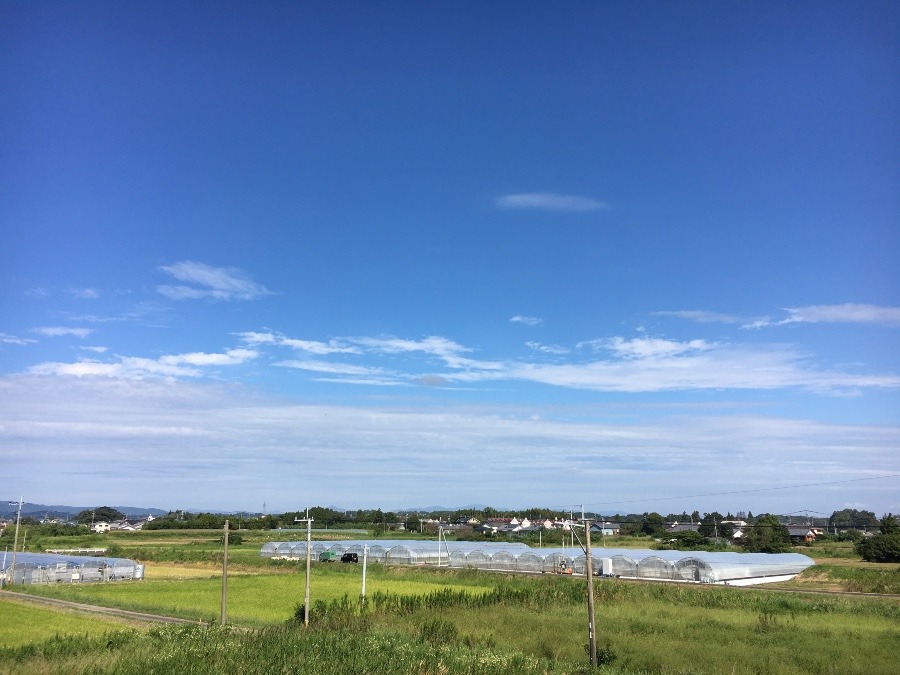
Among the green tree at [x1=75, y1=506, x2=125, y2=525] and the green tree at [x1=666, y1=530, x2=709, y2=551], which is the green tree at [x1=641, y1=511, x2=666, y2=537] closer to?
the green tree at [x1=666, y1=530, x2=709, y2=551]

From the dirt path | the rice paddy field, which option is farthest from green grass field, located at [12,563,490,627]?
the dirt path

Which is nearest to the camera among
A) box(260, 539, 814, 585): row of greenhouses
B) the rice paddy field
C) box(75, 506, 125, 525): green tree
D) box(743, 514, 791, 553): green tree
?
the rice paddy field

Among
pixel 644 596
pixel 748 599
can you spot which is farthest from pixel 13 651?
pixel 748 599

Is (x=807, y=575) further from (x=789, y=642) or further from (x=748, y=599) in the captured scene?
(x=789, y=642)

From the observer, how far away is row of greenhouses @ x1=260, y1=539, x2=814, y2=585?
45.6m

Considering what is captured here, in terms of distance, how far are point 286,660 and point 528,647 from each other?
904 centimetres

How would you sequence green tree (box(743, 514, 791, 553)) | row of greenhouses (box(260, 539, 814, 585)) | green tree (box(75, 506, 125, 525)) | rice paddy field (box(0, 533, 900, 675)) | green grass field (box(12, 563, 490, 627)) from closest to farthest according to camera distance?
rice paddy field (box(0, 533, 900, 675))
green grass field (box(12, 563, 490, 627))
row of greenhouses (box(260, 539, 814, 585))
green tree (box(743, 514, 791, 553))
green tree (box(75, 506, 125, 525))

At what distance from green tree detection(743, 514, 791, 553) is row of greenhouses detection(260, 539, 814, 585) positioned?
50.9 ft

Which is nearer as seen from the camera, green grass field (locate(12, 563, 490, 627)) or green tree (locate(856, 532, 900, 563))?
green grass field (locate(12, 563, 490, 627))

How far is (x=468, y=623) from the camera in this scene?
26.2 metres

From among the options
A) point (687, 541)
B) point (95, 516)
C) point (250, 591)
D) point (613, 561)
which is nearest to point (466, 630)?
point (250, 591)

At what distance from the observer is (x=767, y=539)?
76062 mm

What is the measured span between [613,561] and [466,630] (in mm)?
27396

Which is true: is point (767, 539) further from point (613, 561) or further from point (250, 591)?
point (250, 591)
